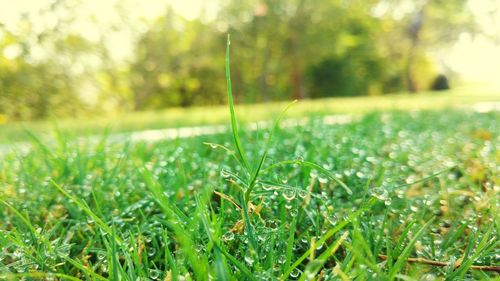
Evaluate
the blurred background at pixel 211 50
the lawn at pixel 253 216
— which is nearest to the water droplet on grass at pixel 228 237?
the lawn at pixel 253 216

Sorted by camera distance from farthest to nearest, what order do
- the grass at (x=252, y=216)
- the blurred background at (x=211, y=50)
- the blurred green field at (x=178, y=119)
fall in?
1. the blurred background at (x=211, y=50)
2. the blurred green field at (x=178, y=119)
3. the grass at (x=252, y=216)

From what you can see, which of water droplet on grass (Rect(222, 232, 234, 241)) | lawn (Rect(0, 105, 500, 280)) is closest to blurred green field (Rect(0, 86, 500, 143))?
lawn (Rect(0, 105, 500, 280))

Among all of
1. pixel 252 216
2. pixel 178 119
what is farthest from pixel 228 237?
pixel 178 119

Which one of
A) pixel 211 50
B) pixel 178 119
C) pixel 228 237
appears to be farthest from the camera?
pixel 211 50

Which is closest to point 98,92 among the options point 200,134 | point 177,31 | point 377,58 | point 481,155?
point 177,31

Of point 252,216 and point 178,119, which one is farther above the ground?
point 178,119

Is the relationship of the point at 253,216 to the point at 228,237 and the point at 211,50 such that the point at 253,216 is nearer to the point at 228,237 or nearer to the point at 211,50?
the point at 228,237

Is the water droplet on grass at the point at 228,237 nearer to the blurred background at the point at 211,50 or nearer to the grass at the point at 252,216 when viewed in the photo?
the grass at the point at 252,216

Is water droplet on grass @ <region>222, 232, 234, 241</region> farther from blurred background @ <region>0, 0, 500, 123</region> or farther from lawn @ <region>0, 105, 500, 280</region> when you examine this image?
blurred background @ <region>0, 0, 500, 123</region>
